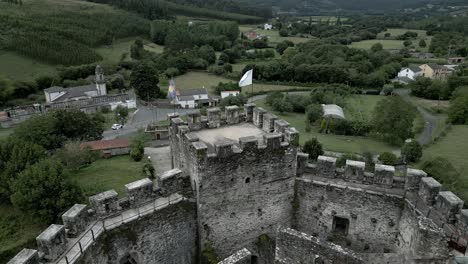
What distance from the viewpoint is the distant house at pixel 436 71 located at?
93544 millimetres

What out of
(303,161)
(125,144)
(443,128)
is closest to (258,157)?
(303,161)

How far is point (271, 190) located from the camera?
15875 millimetres

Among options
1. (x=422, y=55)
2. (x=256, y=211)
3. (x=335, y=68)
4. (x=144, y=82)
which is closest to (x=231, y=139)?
(x=256, y=211)

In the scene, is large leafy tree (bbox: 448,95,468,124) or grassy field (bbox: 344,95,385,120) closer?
large leafy tree (bbox: 448,95,468,124)

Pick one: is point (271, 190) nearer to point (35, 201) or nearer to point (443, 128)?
point (35, 201)

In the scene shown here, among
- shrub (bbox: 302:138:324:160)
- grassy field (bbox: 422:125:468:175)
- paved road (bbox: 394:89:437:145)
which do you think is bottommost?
paved road (bbox: 394:89:437:145)

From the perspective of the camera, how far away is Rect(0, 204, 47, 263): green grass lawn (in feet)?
84.7

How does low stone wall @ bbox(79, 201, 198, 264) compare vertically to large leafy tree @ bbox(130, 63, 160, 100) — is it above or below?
above

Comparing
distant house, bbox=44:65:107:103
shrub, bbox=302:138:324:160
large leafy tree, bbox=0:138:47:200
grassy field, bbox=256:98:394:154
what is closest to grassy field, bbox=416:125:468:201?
grassy field, bbox=256:98:394:154

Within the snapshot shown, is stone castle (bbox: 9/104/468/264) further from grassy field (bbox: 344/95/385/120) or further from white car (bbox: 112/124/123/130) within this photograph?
grassy field (bbox: 344/95/385/120)

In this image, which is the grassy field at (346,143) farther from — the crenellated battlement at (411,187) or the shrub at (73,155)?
the crenellated battlement at (411,187)

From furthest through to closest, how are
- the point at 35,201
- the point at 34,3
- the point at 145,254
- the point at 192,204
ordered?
the point at 34,3 < the point at 35,201 < the point at 192,204 < the point at 145,254

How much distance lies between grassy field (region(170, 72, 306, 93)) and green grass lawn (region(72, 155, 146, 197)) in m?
47.1

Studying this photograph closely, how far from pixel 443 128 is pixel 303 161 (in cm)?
5167
